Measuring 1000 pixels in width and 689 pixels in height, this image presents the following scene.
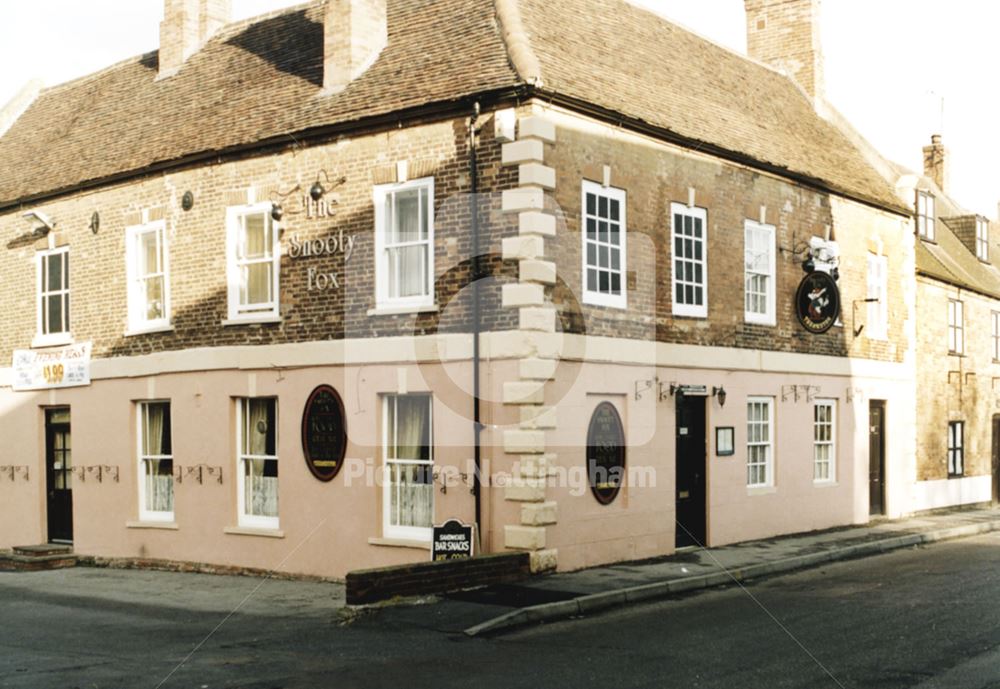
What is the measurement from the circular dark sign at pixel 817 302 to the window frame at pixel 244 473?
9.81 m

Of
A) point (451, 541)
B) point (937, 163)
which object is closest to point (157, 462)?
point (451, 541)

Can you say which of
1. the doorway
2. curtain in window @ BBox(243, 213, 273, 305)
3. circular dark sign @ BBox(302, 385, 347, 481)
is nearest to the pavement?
circular dark sign @ BBox(302, 385, 347, 481)

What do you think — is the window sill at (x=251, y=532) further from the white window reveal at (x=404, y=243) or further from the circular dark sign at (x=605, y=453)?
the circular dark sign at (x=605, y=453)

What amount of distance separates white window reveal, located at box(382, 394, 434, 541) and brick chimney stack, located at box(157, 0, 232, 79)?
9.80 m

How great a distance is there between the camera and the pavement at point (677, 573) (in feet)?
42.5

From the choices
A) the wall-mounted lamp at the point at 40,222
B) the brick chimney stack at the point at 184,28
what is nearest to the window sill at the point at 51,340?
the wall-mounted lamp at the point at 40,222

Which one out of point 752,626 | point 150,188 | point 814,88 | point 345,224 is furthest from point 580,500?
point 814,88

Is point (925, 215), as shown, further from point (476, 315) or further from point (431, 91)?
point (476, 315)

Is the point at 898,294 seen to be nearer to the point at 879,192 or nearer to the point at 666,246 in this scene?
the point at 879,192

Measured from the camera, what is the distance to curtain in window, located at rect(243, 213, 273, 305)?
18.2 meters

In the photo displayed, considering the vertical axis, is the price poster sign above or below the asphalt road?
above

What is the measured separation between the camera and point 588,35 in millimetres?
18328

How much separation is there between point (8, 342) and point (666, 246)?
13211mm

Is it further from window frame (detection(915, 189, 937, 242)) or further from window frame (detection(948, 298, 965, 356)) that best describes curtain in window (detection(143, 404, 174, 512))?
window frame (detection(948, 298, 965, 356))
